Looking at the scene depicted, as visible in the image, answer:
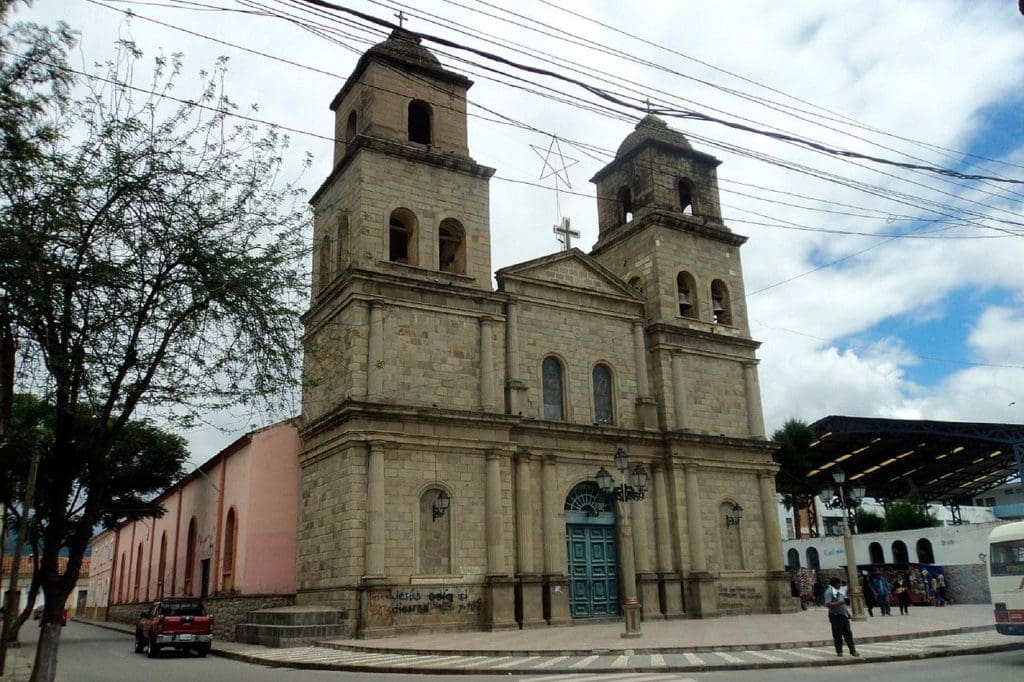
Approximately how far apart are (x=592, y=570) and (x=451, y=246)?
11.2m

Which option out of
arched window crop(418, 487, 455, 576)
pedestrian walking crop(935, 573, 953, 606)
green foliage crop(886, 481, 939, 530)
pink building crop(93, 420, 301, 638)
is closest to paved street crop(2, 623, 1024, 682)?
arched window crop(418, 487, 455, 576)

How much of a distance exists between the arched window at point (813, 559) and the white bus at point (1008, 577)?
31968 millimetres

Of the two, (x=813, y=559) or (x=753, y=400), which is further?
(x=813, y=559)

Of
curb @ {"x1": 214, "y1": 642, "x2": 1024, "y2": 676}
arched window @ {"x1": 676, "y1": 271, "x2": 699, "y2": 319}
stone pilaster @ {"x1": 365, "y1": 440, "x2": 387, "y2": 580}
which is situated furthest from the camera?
arched window @ {"x1": 676, "y1": 271, "x2": 699, "y2": 319}

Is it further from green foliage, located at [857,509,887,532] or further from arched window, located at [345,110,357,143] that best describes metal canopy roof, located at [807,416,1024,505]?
arched window, located at [345,110,357,143]

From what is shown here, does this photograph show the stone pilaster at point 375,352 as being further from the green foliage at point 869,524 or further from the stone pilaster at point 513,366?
the green foliage at point 869,524

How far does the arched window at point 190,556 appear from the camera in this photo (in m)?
32.9

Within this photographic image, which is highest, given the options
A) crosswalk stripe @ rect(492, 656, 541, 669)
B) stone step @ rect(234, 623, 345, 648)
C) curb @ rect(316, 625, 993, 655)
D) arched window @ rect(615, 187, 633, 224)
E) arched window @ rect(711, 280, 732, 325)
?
arched window @ rect(615, 187, 633, 224)

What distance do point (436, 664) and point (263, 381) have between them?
640 cm

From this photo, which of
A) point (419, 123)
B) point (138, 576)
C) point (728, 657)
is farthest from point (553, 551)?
point (138, 576)

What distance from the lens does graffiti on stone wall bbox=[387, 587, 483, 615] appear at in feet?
70.2

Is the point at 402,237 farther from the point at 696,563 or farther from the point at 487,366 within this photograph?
the point at 696,563

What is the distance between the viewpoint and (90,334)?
11609mm

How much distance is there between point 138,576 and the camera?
148 feet
